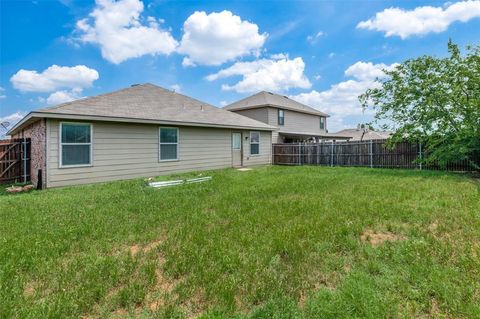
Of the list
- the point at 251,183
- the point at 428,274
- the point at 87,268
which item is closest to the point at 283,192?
the point at 251,183

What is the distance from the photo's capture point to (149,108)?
39.0 feet

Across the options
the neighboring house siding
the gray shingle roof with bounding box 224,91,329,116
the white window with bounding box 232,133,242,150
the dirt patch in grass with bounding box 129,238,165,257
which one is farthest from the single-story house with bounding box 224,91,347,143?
the dirt patch in grass with bounding box 129,238,165,257

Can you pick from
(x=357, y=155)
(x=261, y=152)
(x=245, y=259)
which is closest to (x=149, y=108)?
(x=261, y=152)

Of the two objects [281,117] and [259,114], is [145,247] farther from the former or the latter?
[281,117]

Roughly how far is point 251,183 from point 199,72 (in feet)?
42.9

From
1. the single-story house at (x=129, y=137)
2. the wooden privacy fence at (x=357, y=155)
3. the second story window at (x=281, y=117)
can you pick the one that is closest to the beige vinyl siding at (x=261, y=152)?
the single-story house at (x=129, y=137)

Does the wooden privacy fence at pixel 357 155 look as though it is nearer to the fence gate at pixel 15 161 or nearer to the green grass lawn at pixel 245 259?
the green grass lawn at pixel 245 259

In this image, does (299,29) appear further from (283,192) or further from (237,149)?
(283,192)

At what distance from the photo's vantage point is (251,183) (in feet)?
29.0

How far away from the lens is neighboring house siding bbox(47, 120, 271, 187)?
28.4 feet

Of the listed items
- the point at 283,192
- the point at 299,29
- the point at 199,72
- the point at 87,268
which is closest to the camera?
the point at 87,268

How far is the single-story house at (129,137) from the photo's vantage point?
8.60 meters

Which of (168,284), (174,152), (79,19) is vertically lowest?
(168,284)

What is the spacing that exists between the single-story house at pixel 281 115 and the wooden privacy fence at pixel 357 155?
11.9ft
